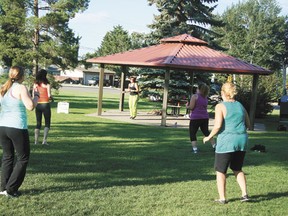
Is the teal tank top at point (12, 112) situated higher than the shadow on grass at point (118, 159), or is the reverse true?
the teal tank top at point (12, 112)

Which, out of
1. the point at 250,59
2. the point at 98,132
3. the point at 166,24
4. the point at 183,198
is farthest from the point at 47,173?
the point at 250,59

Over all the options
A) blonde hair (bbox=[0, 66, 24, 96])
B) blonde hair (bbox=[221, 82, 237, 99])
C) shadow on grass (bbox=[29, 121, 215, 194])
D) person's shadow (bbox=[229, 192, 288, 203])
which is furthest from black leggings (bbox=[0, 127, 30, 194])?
person's shadow (bbox=[229, 192, 288, 203])

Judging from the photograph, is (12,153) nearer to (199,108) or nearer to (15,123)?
(15,123)

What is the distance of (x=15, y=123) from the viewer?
518cm

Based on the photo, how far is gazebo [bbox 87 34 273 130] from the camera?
50.9ft

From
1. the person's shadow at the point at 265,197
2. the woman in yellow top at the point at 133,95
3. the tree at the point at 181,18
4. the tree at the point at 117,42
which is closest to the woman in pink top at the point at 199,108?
the person's shadow at the point at 265,197

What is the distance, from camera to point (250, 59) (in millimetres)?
58000

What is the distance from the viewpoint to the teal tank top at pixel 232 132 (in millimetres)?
5395

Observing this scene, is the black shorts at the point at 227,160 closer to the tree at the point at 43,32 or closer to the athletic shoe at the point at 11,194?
the athletic shoe at the point at 11,194

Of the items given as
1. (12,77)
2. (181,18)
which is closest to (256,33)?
(181,18)

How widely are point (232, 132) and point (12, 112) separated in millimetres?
2982

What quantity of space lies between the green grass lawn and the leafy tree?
48.4 meters

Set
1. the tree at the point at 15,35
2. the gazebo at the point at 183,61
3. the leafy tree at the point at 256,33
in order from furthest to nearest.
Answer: the leafy tree at the point at 256,33, the tree at the point at 15,35, the gazebo at the point at 183,61

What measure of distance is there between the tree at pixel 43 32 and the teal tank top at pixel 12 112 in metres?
17.0
